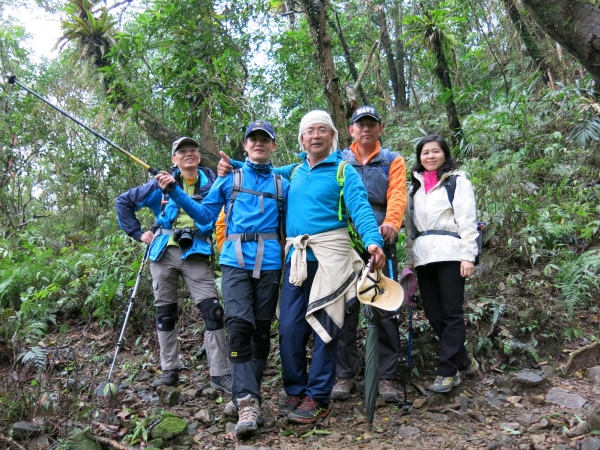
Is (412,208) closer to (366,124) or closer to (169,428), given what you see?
(366,124)

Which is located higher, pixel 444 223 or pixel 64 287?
pixel 64 287

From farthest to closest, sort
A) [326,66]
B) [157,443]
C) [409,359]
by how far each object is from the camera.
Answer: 1. [326,66]
2. [409,359]
3. [157,443]

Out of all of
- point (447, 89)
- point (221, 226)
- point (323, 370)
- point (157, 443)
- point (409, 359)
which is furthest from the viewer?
point (447, 89)

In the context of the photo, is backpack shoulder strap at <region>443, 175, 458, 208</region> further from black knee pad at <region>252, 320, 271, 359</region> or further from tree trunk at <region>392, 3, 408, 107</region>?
tree trunk at <region>392, 3, 408, 107</region>

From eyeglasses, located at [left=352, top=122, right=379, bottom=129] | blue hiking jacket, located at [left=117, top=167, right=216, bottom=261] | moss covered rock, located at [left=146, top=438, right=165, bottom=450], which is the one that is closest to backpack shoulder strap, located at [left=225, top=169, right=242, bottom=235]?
blue hiking jacket, located at [left=117, top=167, right=216, bottom=261]

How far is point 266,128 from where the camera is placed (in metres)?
4.11

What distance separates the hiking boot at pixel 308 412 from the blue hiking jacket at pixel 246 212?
1.13 m

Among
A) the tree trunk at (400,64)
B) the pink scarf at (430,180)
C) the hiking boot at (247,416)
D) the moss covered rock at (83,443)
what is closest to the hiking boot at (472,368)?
the pink scarf at (430,180)

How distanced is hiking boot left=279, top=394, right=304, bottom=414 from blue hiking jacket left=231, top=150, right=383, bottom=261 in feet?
3.86

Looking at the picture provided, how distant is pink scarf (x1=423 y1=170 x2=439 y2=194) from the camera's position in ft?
14.1

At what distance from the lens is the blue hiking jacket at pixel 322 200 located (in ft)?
12.6

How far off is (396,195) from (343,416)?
1.96 m

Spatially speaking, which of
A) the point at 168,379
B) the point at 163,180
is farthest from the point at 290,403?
the point at 163,180

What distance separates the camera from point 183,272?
15.6ft
